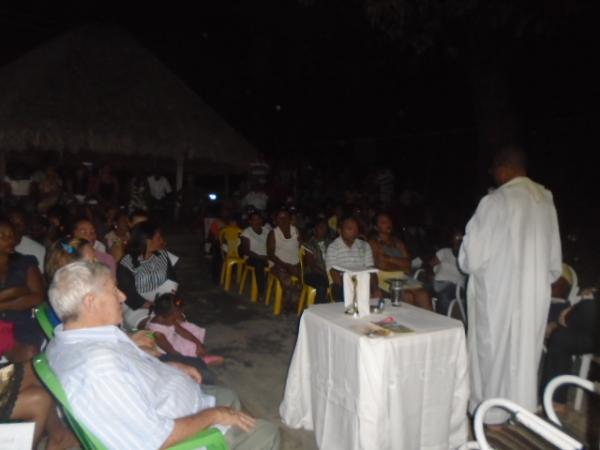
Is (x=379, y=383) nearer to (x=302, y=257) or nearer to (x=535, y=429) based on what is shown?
(x=535, y=429)

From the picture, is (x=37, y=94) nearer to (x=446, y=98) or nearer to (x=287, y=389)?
(x=287, y=389)

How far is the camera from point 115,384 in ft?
6.29

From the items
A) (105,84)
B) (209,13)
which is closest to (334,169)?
(209,13)

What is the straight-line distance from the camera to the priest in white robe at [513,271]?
11.5 ft

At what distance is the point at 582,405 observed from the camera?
3873mm

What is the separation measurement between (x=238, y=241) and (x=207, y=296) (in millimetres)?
1030

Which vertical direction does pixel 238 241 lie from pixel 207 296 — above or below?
above

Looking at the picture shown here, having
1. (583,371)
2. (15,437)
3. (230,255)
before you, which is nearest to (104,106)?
(230,255)

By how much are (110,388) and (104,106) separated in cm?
889

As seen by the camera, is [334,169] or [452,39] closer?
[452,39]

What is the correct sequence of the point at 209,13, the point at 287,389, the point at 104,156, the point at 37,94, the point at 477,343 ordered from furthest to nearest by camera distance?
the point at 209,13
the point at 104,156
the point at 37,94
the point at 477,343
the point at 287,389

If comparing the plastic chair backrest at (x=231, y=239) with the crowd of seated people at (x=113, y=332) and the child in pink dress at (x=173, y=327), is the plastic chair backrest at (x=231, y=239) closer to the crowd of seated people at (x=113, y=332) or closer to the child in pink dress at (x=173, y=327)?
the crowd of seated people at (x=113, y=332)

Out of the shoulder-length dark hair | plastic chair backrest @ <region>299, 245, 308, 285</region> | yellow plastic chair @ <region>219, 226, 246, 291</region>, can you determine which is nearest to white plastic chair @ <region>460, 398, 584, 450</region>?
the shoulder-length dark hair

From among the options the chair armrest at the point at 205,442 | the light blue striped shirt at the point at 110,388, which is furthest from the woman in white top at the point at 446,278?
the light blue striped shirt at the point at 110,388
